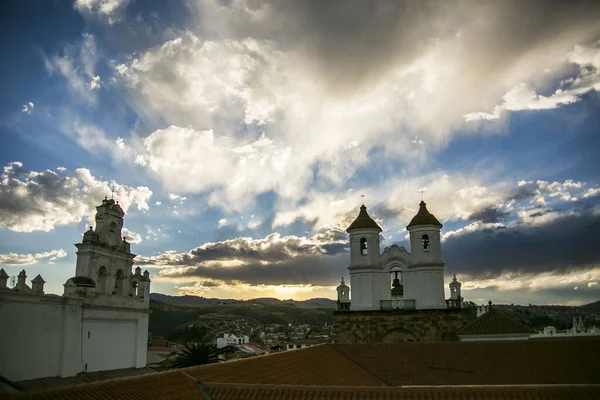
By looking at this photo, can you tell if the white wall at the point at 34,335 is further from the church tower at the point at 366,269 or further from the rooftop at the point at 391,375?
the church tower at the point at 366,269

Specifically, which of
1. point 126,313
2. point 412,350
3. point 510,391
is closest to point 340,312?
point 412,350

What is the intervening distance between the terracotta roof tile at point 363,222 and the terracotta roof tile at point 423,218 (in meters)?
2.16

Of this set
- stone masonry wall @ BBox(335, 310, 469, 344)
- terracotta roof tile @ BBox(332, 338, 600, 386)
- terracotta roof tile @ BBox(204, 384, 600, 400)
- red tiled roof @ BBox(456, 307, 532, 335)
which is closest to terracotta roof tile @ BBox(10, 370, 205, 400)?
terracotta roof tile @ BBox(204, 384, 600, 400)

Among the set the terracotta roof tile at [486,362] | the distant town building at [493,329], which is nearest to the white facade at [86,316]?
the terracotta roof tile at [486,362]

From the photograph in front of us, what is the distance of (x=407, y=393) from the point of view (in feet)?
39.9

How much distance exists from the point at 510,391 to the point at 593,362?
11076mm

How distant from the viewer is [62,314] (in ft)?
57.0

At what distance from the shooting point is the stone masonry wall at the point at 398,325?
28.4 meters

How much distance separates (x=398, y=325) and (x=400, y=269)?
3383 millimetres

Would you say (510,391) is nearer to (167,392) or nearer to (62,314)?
(167,392)

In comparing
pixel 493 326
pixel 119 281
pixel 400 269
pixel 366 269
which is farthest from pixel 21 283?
pixel 493 326

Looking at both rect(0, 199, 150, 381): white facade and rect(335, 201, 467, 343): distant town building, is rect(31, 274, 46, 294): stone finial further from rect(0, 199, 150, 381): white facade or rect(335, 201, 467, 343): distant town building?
rect(335, 201, 467, 343): distant town building

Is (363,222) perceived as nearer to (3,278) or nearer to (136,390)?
(3,278)

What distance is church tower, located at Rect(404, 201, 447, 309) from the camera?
29.0 metres
